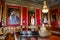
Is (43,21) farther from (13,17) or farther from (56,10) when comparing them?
(13,17)

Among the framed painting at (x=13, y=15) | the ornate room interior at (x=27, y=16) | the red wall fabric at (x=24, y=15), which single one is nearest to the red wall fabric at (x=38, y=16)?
the ornate room interior at (x=27, y=16)

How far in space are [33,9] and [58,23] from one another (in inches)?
117

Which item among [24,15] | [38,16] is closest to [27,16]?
[24,15]

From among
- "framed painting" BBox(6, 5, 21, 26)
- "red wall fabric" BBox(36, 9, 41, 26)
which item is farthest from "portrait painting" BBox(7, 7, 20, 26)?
"red wall fabric" BBox(36, 9, 41, 26)

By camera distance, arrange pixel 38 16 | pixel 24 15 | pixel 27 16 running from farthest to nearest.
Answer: pixel 38 16 → pixel 27 16 → pixel 24 15

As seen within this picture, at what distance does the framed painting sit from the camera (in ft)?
30.1

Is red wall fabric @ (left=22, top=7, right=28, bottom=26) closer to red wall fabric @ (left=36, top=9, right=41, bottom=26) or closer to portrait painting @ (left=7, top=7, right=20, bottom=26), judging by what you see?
portrait painting @ (left=7, top=7, right=20, bottom=26)

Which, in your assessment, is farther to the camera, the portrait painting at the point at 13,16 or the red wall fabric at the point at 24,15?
the red wall fabric at the point at 24,15

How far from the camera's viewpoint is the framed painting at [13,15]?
9172mm

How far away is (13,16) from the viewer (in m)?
9.43

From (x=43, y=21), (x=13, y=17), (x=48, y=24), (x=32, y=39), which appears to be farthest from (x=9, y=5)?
(x=32, y=39)

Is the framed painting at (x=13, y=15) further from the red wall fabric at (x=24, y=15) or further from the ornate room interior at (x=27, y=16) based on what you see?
the red wall fabric at (x=24, y=15)

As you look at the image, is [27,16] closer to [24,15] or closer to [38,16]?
[24,15]

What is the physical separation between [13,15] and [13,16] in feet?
0.31
